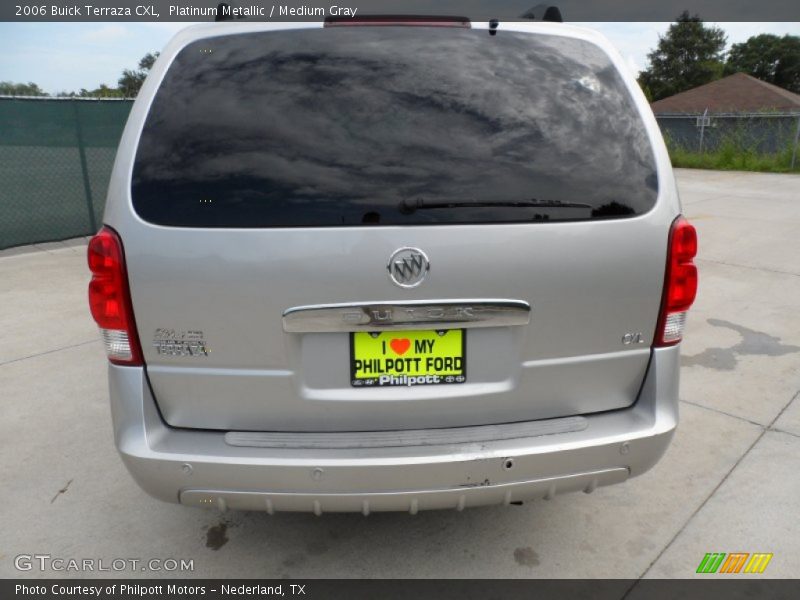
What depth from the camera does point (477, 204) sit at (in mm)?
1956

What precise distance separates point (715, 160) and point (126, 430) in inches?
876

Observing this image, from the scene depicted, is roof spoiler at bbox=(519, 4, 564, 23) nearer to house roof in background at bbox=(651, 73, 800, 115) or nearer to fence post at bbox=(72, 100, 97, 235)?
fence post at bbox=(72, 100, 97, 235)

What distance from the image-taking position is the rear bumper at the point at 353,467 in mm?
1979

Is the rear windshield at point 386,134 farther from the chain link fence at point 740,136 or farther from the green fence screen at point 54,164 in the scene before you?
the chain link fence at point 740,136

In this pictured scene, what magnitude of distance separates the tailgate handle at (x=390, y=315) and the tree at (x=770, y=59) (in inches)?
2997

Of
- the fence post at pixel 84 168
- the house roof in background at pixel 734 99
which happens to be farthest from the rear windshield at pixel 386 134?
the house roof in background at pixel 734 99

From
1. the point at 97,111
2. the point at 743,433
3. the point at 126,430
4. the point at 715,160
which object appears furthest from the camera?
the point at 715,160

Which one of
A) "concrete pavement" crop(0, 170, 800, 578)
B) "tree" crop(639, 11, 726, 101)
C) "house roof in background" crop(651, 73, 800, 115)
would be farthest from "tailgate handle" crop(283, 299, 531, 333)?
"tree" crop(639, 11, 726, 101)

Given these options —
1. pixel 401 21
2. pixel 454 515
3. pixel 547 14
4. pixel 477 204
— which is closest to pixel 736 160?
pixel 547 14

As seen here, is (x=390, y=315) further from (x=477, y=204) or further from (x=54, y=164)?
(x=54, y=164)

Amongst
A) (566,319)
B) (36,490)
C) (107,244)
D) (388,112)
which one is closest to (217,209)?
(107,244)

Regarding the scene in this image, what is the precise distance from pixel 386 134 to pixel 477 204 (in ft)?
1.16

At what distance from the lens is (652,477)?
3.10 m

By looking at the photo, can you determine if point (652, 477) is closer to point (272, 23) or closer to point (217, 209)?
point (217, 209)
